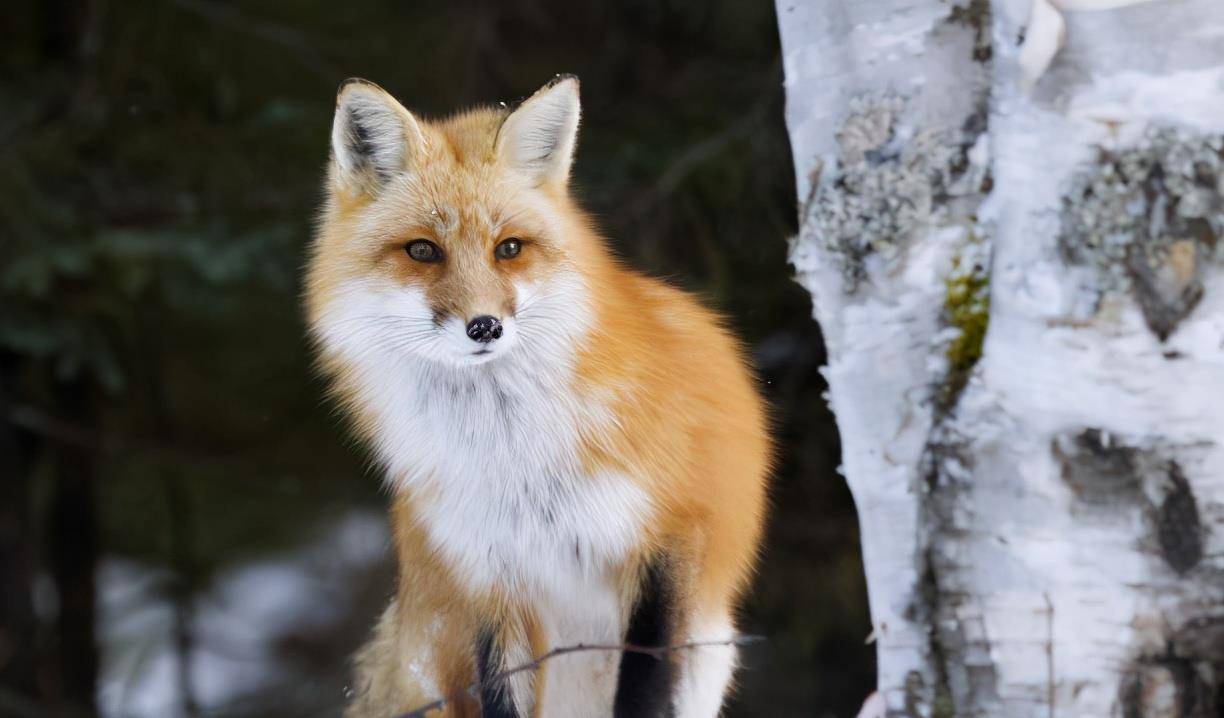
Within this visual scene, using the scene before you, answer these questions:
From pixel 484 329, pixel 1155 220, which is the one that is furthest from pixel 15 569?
pixel 1155 220

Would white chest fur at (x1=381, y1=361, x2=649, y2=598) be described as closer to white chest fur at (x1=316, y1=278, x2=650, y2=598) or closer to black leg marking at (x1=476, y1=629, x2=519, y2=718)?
white chest fur at (x1=316, y1=278, x2=650, y2=598)

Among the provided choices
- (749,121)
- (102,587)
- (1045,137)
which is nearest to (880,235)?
(1045,137)

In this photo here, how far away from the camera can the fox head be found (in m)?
Answer: 1.93

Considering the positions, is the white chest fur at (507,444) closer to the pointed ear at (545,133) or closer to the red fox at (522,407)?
the red fox at (522,407)

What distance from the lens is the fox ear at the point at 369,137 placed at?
1985 mm

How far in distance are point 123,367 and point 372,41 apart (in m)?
2.30

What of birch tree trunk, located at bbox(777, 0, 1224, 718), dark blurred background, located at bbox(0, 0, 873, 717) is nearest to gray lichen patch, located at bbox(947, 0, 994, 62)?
birch tree trunk, located at bbox(777, 0, 1224, 718)

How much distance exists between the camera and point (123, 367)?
21.5ft

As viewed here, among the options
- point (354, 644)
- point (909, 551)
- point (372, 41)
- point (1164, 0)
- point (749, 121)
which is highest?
point (372, 41)

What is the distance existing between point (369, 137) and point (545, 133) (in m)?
0.31

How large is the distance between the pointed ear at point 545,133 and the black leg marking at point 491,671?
0.84 metres

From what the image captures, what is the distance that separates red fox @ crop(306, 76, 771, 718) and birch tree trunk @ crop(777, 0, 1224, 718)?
1.42ft

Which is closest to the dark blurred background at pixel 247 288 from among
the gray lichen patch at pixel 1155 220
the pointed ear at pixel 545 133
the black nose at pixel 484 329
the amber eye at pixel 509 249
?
the pointed ear at pixel 545 133

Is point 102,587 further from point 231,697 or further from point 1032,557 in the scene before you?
point 1032,557
